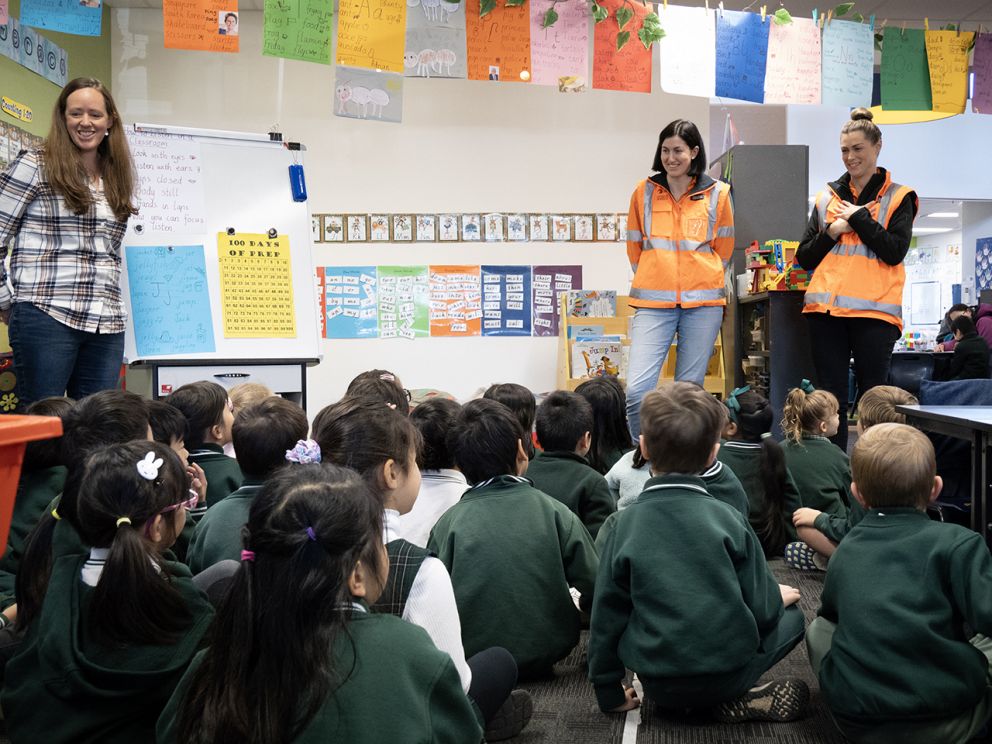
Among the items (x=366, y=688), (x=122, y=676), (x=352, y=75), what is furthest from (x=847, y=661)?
(x=352, y=75)

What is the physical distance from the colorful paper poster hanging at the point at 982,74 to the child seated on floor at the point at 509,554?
381 cm

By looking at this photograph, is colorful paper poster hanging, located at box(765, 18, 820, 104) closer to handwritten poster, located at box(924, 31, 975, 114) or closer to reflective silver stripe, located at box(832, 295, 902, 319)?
handwritten poster, located at box(924, 31, 975, 114)

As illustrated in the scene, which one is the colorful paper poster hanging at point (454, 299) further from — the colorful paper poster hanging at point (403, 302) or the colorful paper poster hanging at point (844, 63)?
the colorful paper poster hanging at point (844, 63)

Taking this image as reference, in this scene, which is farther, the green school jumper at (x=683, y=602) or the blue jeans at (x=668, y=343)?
the blue jeans at (x=668, y=343)

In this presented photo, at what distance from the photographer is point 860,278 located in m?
3.43

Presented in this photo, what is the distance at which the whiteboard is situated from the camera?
12.4ft

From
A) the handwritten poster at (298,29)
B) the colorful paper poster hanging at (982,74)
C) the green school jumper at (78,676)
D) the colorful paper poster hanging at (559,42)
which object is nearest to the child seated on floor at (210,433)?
the green school jumper at (78,676)

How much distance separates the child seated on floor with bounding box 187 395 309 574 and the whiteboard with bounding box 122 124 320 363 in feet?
5.88

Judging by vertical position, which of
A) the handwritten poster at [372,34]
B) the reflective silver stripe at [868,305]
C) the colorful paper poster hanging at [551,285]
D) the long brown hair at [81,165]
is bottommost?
the reflective silver stripe at [868,305]

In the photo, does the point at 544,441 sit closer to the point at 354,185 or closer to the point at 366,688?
the point at 366,688

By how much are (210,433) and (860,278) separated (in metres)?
2.37

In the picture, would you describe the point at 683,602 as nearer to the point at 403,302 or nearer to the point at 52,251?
the point at 52,251

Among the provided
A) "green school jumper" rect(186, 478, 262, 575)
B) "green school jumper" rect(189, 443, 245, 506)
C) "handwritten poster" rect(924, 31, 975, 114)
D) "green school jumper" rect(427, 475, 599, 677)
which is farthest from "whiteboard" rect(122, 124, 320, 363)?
"handwritten poster" rect(924, 31, 975, 114)

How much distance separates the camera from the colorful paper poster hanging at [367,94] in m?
4.04
